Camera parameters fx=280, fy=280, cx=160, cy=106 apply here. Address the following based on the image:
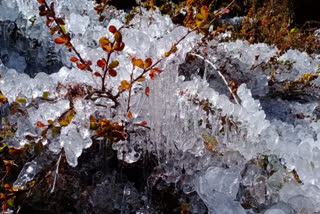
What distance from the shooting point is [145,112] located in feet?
3.50

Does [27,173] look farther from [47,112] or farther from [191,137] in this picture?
[191,137]

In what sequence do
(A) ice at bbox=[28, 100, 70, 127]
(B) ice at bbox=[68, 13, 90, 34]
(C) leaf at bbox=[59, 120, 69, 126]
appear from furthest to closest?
(B) ice at bbox=[68, 13, 90, 34]
(A) ice at bbox=[28, 100, 70, 127]
(C) leaf at bbox=[59, 120, 69, 126]

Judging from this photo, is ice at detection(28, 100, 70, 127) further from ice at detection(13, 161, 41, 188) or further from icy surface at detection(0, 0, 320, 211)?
ice at detection(13, 161, 41, 188)

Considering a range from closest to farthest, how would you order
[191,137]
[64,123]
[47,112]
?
[64,123] → [47,112] → [191,137]

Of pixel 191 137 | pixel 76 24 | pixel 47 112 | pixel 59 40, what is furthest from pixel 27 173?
pixel 76 24

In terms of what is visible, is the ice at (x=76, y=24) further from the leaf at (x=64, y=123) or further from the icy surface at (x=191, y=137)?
the leaf at (x=64, y=123)

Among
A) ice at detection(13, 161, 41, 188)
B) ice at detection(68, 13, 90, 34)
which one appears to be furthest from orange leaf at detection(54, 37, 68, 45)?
ice at detection(68, 13, 90, 34)

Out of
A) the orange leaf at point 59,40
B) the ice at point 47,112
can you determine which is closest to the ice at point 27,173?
the ice at point 47,112

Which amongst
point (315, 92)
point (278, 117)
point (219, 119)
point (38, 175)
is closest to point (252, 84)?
point (278, 117)

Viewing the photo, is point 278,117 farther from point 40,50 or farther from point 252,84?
point 40,50

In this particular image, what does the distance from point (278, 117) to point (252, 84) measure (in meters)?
0.31

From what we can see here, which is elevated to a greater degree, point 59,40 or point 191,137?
point 59,40

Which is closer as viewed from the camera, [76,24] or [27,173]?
[27,173]

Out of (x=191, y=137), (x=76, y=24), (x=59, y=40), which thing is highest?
(x=76, y=24)
